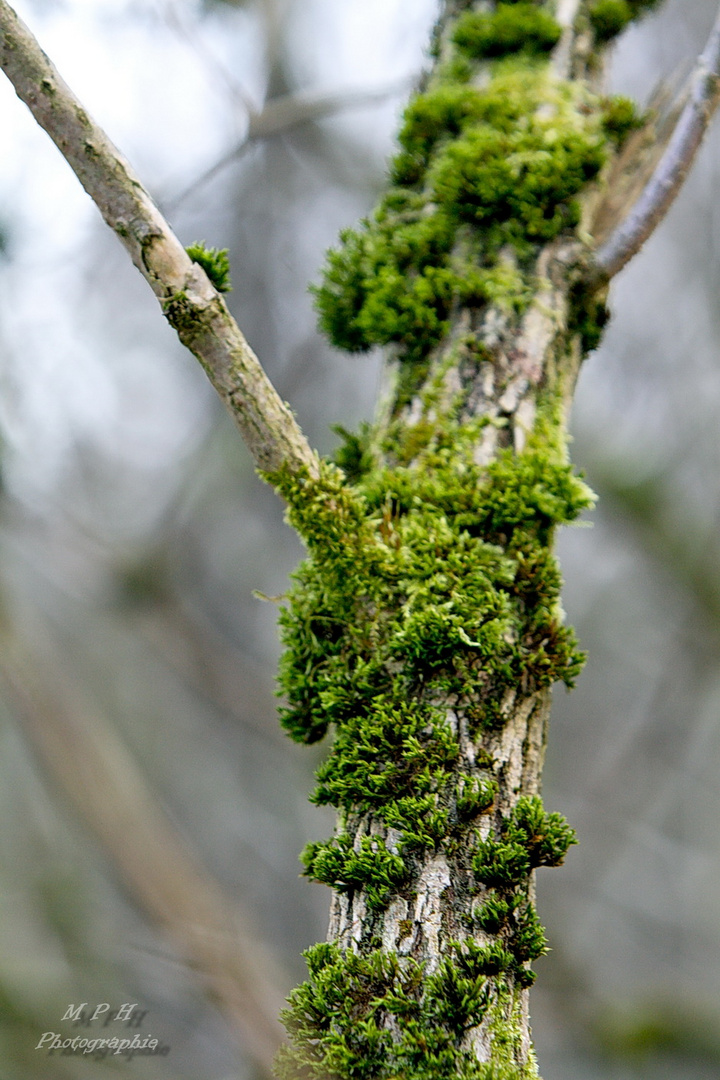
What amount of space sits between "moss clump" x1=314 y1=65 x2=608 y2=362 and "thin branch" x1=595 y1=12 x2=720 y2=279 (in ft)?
0.54

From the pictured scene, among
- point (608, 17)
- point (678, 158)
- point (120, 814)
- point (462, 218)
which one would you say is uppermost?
point (608, 17)

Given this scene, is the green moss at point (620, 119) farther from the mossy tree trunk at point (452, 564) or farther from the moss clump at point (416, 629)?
the moss clump at point (416, 629)

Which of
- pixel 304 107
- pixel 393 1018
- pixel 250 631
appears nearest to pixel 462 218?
pixel 393 1018

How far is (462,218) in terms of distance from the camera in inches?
75.0

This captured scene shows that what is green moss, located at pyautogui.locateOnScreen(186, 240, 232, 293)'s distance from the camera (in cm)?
142

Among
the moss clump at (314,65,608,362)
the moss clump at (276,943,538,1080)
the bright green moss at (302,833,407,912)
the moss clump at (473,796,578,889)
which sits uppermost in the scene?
the moss clump at (314,65,608,362)

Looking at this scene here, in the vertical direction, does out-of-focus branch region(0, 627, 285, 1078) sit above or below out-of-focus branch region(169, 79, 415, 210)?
below

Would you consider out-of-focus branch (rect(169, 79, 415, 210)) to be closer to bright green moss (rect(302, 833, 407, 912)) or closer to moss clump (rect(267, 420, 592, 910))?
moss clump (rect(267, 420, 592, 910))

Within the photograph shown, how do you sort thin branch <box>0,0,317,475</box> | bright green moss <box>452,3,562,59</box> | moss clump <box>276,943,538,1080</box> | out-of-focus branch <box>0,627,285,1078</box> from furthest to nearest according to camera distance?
1. out-of-focus branch <box>0,627,285,1078</box>
2. bright green moss <box>452,3,562,59</box>
3. thin branch <box>0,0,317,475</box>
4. moss clump <box>276,943,538,1080</box>

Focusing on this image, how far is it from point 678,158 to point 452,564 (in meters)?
1.12

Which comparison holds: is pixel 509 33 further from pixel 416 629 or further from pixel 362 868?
pixel 362 868

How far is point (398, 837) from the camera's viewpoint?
1.26 m

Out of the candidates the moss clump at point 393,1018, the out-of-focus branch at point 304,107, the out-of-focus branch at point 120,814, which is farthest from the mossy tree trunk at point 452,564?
the out-of-focus branch at point 120,814

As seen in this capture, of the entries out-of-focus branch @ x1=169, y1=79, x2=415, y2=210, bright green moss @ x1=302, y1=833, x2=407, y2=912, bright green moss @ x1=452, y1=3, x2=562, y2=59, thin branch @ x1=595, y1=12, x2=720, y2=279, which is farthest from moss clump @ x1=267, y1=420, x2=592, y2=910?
out-of-focus branch @ x1=169, y1=79, x2=415, y2=210
